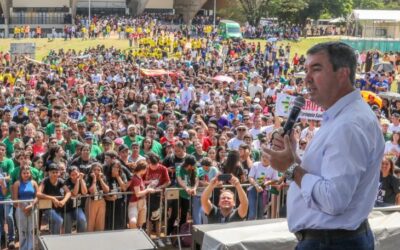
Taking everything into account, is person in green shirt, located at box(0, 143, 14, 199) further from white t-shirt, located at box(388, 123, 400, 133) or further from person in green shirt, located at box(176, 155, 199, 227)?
white t-shirt, located at box(388, 123, 400, 133)

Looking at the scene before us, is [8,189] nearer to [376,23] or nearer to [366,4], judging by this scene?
[376,23]

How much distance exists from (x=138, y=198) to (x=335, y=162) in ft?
20.3

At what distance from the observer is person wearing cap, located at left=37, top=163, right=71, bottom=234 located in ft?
25.7

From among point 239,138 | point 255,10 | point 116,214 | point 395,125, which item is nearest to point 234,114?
point 239,138

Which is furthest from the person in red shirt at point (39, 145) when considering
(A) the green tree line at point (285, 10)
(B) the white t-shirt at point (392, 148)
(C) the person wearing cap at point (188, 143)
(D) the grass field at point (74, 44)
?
(A) the green tree line at point (285, 10)

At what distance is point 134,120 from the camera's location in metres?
12.6

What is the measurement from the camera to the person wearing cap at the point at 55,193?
25.7 feet

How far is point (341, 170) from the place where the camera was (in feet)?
7.53

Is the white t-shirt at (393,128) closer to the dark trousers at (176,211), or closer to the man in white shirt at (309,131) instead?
the man in white shirt at (309,131)

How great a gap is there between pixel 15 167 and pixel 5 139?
Result: 1.85m

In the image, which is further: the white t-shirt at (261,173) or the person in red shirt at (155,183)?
the white t-shirt at (261,173)

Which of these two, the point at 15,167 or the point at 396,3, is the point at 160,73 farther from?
the point at 396,3

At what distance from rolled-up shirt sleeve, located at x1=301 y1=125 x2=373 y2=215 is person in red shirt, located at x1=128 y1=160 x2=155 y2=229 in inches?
238

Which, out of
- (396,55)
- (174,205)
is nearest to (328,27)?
(396,55)
